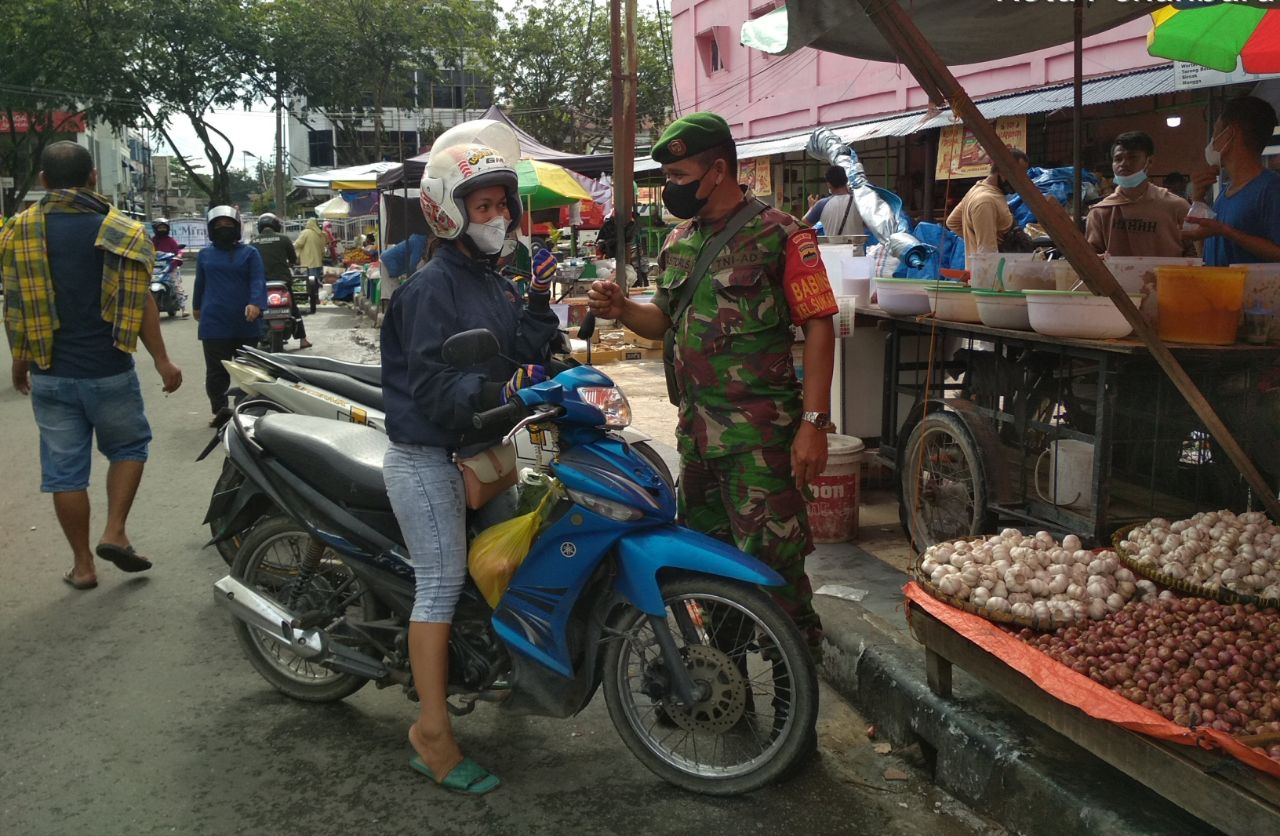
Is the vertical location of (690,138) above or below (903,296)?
above

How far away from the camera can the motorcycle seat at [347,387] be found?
5.56 meters

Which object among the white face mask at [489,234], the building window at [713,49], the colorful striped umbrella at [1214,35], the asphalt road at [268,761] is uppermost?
the building window at [713,49]

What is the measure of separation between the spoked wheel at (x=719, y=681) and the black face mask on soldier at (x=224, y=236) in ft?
19.2

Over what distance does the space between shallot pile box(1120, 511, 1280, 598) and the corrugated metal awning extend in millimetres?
4719

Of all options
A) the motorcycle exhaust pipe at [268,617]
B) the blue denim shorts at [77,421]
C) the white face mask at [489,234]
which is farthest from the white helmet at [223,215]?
the white face mask at [489,234]

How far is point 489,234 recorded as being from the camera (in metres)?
3.25

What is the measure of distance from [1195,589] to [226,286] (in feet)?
21.8

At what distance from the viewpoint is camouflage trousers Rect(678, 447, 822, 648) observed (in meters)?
3.54

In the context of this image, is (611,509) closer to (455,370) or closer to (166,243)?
(455,370)

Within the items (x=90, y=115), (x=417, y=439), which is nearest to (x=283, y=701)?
(x=417, y=439)

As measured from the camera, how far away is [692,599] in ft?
10.4

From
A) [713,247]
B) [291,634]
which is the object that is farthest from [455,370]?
[291,634]

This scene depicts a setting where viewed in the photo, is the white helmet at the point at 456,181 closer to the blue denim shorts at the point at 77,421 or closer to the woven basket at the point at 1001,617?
the woven basket at the point at 1001,617

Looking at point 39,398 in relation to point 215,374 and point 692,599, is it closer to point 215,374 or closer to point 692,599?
point 215,374
